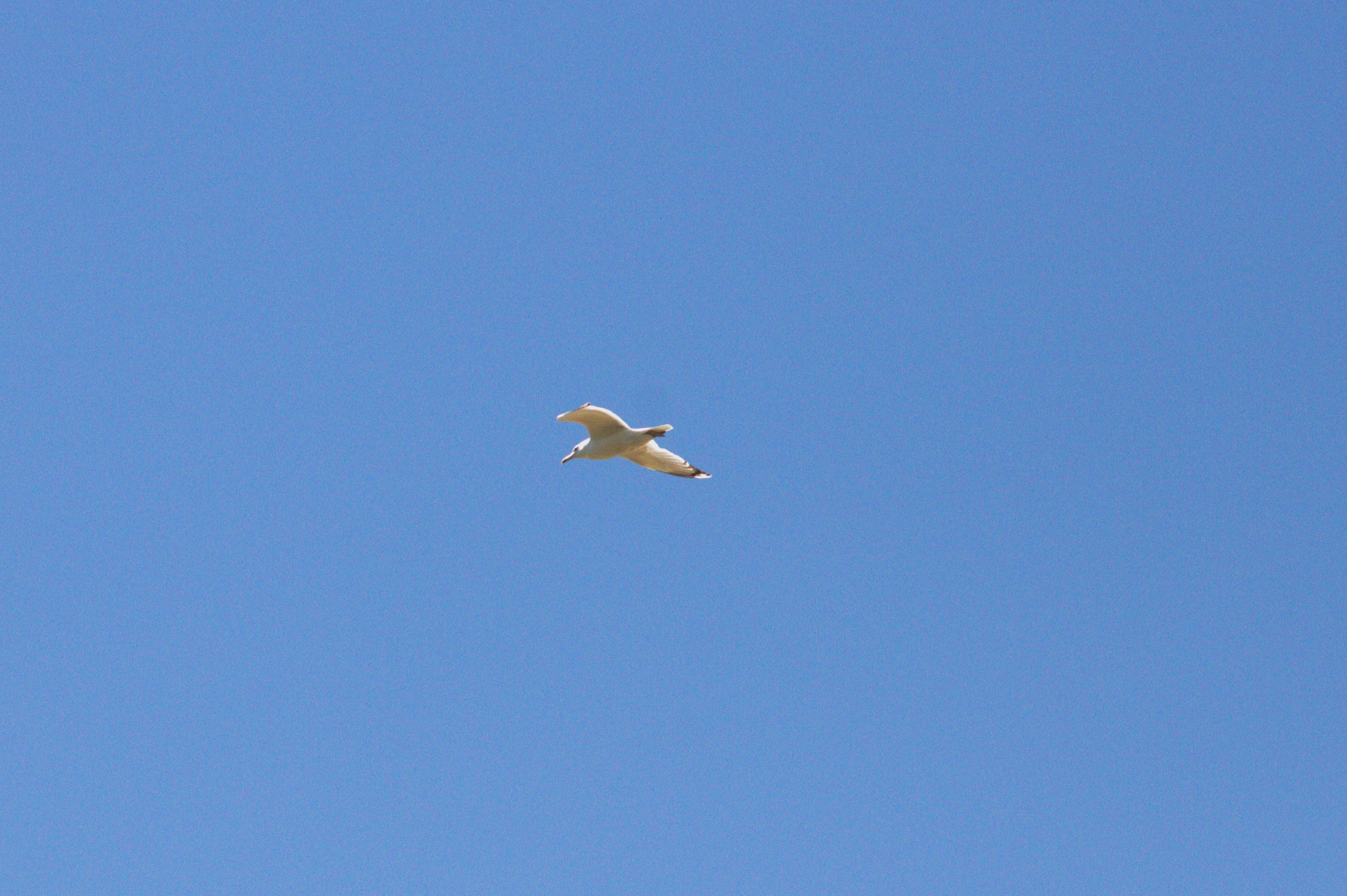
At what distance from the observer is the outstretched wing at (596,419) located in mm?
23891

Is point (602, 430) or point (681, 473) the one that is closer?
point (602, 430)

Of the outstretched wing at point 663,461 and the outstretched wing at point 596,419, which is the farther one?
the outstretched wing at point 663,461

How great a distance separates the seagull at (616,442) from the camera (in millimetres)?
24094

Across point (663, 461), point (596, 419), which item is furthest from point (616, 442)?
point (663, 461)

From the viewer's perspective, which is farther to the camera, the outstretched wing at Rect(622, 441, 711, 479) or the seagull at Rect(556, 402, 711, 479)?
the outstretched wing at Rect(622, 441, 711, 479)

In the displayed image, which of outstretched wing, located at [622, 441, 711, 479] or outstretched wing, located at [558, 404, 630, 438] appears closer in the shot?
outstretched wing, located at [558, 404, 630, 438]

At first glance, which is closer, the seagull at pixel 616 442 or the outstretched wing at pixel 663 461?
the seagull at pixel 616 442

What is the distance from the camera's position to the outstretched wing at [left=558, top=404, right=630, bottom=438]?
941 inches

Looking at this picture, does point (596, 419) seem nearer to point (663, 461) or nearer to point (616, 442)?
point (616, 442)

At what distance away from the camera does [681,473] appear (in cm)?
2672

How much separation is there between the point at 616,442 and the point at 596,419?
580mm

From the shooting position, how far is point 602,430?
24.8 meters

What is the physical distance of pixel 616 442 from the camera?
24719 millimetres

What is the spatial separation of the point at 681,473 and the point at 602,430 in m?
2.41
